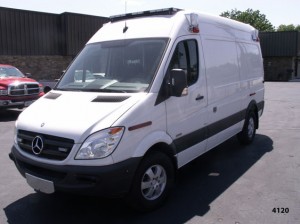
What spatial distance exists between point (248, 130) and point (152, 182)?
3853 mm

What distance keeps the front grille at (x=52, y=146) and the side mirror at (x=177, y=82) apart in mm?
1420

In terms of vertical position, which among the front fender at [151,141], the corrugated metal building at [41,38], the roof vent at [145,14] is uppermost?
the corrugated metal building at [41,38]

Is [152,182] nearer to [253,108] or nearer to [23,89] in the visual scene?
[253,108]

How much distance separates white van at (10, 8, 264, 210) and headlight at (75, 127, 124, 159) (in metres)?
0.01

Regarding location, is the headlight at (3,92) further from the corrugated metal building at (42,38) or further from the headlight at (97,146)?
the corrugated metal building at (42,38)

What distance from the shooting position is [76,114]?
3904 mm

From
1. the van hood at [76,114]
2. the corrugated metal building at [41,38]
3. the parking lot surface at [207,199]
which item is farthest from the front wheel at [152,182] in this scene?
the corrugated metal building at [41,38]

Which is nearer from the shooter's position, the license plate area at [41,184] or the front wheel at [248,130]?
the license plate area at [41,184]

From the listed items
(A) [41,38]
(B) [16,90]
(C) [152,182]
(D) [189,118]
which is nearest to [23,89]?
(B) [16,90]

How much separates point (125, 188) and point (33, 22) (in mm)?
21567

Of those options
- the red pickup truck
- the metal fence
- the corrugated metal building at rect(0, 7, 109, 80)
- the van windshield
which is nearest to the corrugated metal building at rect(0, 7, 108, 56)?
the corrugated metal building at rect(0, 7, 109, 80)

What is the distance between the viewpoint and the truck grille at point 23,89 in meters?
11.6

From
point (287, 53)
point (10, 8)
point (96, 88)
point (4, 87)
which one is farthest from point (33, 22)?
point (287, 53)

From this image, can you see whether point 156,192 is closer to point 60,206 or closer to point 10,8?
point 60,206
